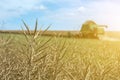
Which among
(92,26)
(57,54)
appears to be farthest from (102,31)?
(57,54)

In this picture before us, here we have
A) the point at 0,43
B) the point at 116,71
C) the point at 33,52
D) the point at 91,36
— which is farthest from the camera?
the point at 91,36

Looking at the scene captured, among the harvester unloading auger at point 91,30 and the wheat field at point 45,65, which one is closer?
the wheat field at point 45,65

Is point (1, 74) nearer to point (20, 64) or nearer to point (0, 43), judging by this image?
point (20, 64)

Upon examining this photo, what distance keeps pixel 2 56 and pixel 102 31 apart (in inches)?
1150

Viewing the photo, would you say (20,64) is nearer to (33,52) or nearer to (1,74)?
(1,74)

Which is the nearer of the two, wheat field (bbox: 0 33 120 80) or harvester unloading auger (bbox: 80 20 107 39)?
wheat field (bbox: 0 33 120 80)

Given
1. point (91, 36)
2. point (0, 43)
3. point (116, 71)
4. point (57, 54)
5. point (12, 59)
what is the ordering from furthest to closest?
point (91, 36) < point (116, 71) < point (0, 43) < point (12, 59) < point (57, 54)

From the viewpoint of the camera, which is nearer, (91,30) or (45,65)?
(45,65)

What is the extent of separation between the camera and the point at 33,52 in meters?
2.38

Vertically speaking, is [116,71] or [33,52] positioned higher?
[33,52]

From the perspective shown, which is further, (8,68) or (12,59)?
(12,59)

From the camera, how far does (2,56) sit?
4625 millimetres

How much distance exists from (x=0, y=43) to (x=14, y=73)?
3.82ft

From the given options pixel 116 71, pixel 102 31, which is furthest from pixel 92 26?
pixel 116 71
